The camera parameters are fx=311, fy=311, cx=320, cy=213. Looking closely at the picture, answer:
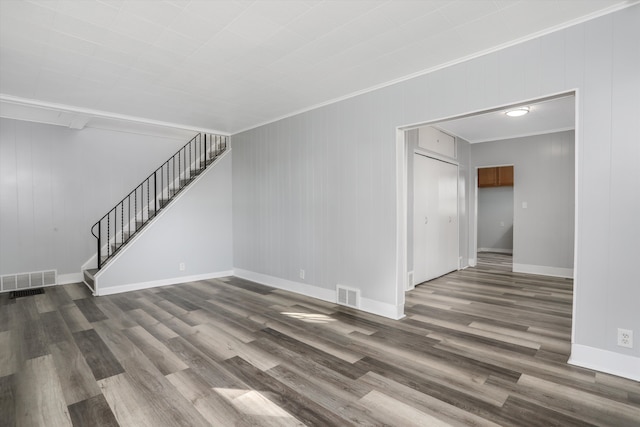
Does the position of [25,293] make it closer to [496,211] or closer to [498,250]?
[498,250]

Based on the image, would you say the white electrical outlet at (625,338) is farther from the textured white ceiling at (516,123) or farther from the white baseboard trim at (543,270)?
the white baseboard trim at (543,270)

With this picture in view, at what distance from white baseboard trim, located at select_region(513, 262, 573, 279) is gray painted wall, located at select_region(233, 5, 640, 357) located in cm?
439

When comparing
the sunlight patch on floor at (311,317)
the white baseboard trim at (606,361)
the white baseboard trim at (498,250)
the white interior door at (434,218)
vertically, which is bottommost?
the white baseboard trim at (498,250)

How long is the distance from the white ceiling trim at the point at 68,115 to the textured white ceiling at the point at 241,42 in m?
0.12

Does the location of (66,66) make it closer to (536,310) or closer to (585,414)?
(585,414)

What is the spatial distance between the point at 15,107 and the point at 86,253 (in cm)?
265

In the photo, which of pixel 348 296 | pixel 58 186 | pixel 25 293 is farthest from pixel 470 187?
pixel 25 293

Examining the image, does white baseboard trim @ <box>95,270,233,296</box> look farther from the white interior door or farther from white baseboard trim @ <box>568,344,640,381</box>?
white baseboard trim @ <box>568,344,640,381</box>

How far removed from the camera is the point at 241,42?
2844 millimetres

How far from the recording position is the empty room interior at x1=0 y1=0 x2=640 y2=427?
7.64 feet

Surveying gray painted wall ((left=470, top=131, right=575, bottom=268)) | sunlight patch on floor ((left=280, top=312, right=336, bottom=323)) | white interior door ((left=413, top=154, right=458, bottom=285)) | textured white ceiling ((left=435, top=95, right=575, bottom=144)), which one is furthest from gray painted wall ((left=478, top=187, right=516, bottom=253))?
sunlight patch on floor ((left=280, top=312, right=336, bottom=323))

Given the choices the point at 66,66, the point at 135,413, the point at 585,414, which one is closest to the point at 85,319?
the point at 135,413

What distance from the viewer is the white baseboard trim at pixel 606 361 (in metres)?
2.37

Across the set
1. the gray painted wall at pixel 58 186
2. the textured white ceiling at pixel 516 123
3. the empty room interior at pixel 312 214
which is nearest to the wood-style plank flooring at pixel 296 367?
the empty room interior at pixel 312 214
